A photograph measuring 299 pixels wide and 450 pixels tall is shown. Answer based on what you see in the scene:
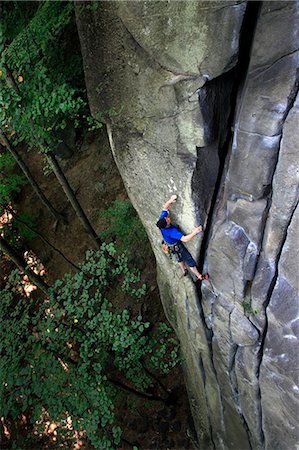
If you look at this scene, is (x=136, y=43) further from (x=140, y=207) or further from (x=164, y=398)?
(x=164, y=398)

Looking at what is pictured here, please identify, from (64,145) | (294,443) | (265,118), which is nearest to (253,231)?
(265,118)

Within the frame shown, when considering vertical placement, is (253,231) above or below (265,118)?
below

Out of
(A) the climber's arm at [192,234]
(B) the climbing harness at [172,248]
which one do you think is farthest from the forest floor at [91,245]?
(A) the climber's arm at [192,234]

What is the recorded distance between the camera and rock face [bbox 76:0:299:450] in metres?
4.18

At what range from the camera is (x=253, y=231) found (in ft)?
16.1

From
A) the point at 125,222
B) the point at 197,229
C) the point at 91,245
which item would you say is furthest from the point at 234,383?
the point at 91,245

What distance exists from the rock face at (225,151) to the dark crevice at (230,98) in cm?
1

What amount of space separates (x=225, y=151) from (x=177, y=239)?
135 centimetres

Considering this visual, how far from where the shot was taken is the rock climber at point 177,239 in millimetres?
5414

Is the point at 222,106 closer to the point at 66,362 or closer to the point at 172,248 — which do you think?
the point at 172,248

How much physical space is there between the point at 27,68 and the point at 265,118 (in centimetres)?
378

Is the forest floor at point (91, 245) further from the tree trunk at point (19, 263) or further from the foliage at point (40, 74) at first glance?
the foliage at point (40, 74)

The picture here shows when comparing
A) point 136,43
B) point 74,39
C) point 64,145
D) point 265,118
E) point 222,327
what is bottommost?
point 222,327

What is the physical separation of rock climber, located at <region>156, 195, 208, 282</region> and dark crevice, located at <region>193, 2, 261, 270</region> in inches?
7.8
